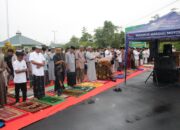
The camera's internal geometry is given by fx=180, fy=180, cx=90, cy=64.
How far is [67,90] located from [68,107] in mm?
1938

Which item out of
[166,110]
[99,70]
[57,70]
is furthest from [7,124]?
[99,70]

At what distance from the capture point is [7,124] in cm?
416

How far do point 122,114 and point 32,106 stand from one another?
8.51 feet

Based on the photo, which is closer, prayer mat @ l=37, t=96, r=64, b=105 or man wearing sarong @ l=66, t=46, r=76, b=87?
prayer mat @ l=37, t=96, r=64, b=105

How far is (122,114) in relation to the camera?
467cm

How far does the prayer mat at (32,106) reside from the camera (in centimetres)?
503

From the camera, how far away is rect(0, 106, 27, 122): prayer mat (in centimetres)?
443

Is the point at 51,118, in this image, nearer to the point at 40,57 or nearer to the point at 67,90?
the point at 40,57

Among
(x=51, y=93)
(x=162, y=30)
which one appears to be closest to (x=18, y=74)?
(x=51, y=93)

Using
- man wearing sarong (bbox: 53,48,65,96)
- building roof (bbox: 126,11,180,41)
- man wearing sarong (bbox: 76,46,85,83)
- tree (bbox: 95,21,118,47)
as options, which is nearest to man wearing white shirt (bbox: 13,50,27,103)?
man wearing sarong (bbox: 53,48,65,96)

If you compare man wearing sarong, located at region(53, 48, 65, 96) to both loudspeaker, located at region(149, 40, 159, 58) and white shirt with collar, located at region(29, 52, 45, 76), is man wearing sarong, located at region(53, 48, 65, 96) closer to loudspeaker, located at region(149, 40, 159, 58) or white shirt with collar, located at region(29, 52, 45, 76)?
white shirt with collar, located at region(29, 52, 45, 76)

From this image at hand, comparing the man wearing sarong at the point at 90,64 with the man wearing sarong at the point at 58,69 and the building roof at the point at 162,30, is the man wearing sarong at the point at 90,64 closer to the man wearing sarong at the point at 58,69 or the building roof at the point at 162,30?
the building roof at the point at 162,30

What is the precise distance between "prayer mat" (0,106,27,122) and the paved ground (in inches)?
28.7

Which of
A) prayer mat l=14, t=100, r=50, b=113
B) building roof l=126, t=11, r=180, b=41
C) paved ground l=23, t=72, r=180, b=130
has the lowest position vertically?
paved ground l=23, t=72, r=180, b=130
